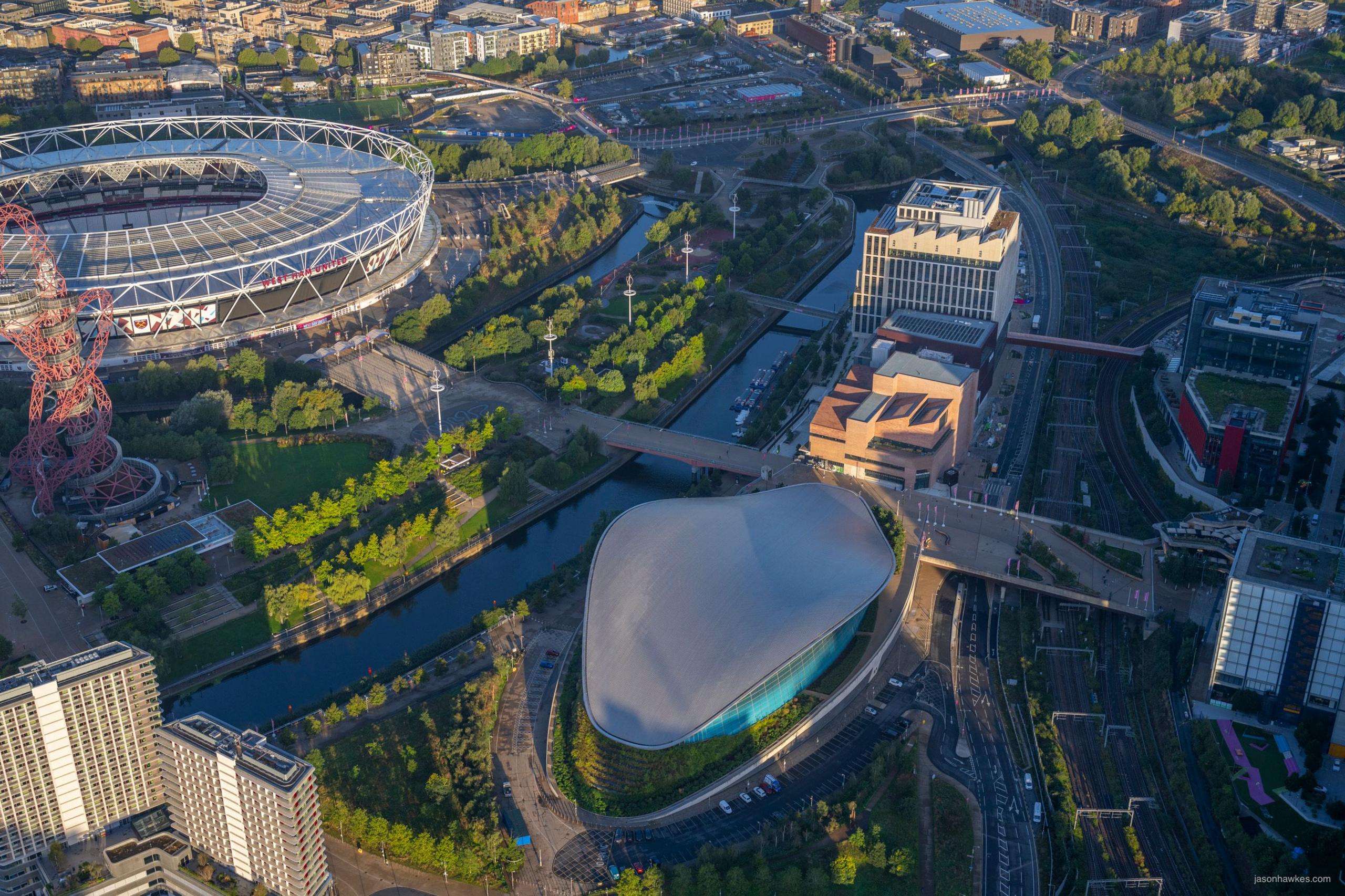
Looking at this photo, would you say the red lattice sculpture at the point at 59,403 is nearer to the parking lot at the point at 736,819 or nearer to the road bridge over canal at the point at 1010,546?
the road bridge over canal at the point at 1010,546

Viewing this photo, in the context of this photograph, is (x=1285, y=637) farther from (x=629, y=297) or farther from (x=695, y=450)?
(x=629, y=297)

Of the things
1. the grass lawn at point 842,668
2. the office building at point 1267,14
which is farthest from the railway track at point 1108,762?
the office building at point 1267,14

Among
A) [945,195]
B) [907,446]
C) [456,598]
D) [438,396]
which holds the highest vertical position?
[945,195]

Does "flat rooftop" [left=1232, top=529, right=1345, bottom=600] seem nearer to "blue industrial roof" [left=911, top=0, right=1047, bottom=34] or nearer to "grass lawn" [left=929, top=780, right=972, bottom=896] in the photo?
"grass lawn" [left=929, top=780, right=972, bottom=896]

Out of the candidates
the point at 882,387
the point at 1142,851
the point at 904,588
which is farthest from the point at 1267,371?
the point at 1142,851

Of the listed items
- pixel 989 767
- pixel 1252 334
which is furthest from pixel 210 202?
pixel 989 767

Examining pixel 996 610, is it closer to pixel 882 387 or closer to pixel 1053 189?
pixel 882 387

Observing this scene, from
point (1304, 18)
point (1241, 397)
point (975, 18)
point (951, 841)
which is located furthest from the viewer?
point (975, 18)
